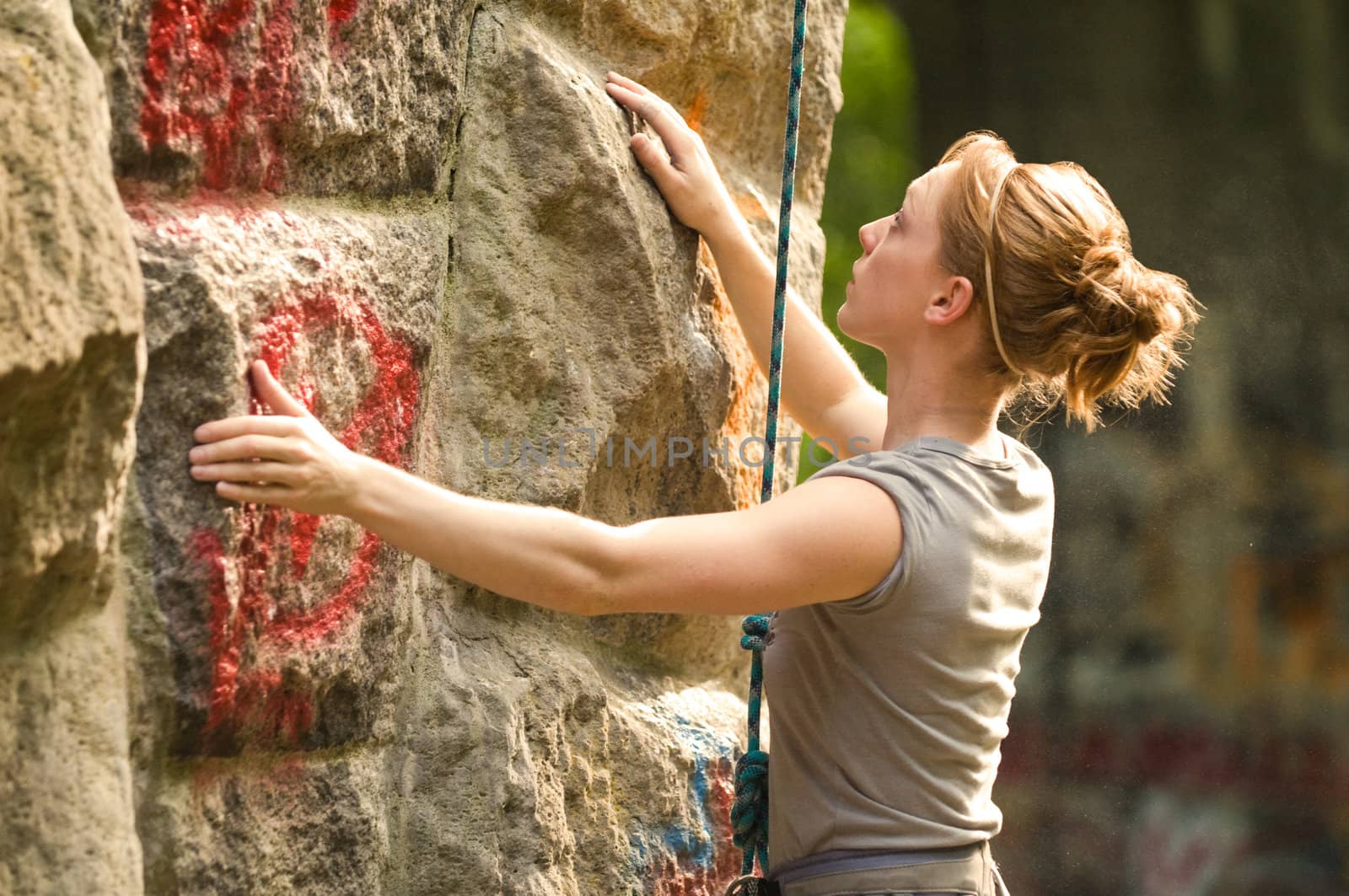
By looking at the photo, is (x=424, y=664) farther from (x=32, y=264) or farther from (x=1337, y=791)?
(x=1337, y=791)

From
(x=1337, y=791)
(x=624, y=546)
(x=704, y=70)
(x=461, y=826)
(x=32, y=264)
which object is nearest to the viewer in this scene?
(x=32, y=264)

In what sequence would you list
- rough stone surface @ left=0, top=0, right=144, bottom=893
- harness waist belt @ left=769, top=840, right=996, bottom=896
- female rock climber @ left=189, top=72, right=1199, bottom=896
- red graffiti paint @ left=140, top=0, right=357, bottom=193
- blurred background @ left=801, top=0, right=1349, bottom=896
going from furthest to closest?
blurred background @ left=801, top=0, right=1349, bottom=896 → harness waist belt @ left=769, top=840, right=996, bottom=896 → female rock climber @ left=189, top=72, right=1199, bottom=896 → red graffiti paint @ left=140, top=0, right=357, bottom=193 → rough stone surface @ left=0, top=0, right=144, bottom=893

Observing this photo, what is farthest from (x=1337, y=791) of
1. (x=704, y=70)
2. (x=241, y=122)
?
(x=241, y=122)

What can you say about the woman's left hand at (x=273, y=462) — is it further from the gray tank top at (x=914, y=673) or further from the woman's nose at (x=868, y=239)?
the woman's nose at (x=868, y=239)

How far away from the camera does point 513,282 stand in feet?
3.80

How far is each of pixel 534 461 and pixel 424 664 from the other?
0.18 m

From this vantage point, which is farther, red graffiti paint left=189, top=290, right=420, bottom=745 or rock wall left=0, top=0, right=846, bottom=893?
red graffiti paint left=189, top=290, right=420, bottom=745

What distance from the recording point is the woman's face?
45.8 inches

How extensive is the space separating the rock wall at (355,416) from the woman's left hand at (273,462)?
0.02 m

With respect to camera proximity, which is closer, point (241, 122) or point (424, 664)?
point (241, 122)

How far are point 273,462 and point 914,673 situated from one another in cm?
48

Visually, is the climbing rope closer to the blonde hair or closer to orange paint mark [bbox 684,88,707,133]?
the blonde hair

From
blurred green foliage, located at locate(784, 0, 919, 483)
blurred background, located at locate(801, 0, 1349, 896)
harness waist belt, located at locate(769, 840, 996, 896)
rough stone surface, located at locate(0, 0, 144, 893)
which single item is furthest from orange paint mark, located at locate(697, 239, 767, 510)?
blurred green foliage, located at locate(784, 0, 919, 483)

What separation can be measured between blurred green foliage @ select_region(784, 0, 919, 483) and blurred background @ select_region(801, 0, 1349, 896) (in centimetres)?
49
